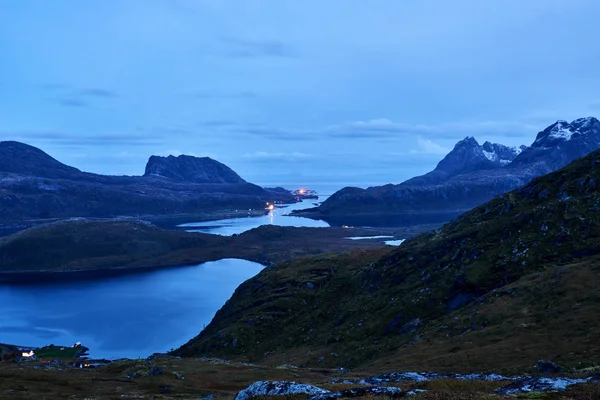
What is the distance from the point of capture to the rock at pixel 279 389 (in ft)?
83.4

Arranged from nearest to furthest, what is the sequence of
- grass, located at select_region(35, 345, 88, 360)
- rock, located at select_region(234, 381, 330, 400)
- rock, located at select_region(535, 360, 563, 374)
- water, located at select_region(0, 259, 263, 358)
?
rock, located at select_region(234, 381, 330, 400) → rock, located at select_region(535, 360, 563, 374) → grass, located at select_region(35, 345, 88, 360) → water, located at select_region(0, 259, 263, 358)

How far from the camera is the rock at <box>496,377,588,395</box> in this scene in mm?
24500

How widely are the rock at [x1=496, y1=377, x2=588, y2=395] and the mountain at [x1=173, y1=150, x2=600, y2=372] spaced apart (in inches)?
825

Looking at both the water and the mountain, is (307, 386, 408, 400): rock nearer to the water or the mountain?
the mountain

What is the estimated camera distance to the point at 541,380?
26.1m

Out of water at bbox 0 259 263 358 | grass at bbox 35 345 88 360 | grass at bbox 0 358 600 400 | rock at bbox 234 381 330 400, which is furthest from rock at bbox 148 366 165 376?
grass at bbox 35 345 88 360

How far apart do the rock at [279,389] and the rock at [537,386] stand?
9.62m

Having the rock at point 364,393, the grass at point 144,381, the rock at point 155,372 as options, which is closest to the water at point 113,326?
the grass at point 144,381

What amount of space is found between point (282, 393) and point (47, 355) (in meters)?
134

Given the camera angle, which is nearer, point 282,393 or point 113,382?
point 282,393

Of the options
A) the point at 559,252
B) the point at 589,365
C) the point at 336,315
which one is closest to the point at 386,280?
the point at 336,315

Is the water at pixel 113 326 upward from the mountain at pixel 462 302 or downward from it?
downward

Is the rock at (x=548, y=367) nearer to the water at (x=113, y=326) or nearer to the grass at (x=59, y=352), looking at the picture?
the water at (x=113, y=326)

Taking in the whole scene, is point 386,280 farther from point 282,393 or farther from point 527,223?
point 282,393
